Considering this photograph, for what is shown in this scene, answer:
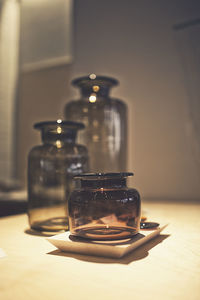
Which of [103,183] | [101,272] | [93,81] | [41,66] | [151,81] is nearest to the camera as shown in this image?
[101,272]

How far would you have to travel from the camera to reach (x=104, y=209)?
0.50 m

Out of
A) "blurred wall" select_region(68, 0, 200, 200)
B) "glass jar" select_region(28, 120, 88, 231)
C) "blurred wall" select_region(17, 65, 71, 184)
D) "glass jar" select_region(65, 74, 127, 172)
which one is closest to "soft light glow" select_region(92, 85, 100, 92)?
"glass jar" select_region(65, 74, 127, 172)

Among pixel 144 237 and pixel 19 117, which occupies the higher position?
pixel 19 117

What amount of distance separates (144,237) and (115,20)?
128 cm

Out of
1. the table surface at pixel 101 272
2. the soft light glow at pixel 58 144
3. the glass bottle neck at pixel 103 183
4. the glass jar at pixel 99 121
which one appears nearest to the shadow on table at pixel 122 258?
the table surface at pixel 101 272

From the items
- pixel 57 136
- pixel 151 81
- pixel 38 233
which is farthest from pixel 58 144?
pixel 151 81

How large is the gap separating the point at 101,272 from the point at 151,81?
114 cm

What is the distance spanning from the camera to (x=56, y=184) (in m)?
0.91

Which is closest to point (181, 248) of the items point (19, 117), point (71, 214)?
point (71, 214)

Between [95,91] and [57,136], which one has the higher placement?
[95,91]

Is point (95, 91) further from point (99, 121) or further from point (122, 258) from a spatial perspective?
point (122, 258)

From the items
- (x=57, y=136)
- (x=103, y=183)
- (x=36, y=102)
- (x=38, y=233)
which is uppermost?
(x=36, y=102)

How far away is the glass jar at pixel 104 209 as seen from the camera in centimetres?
51

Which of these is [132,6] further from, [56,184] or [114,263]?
[114,263]
